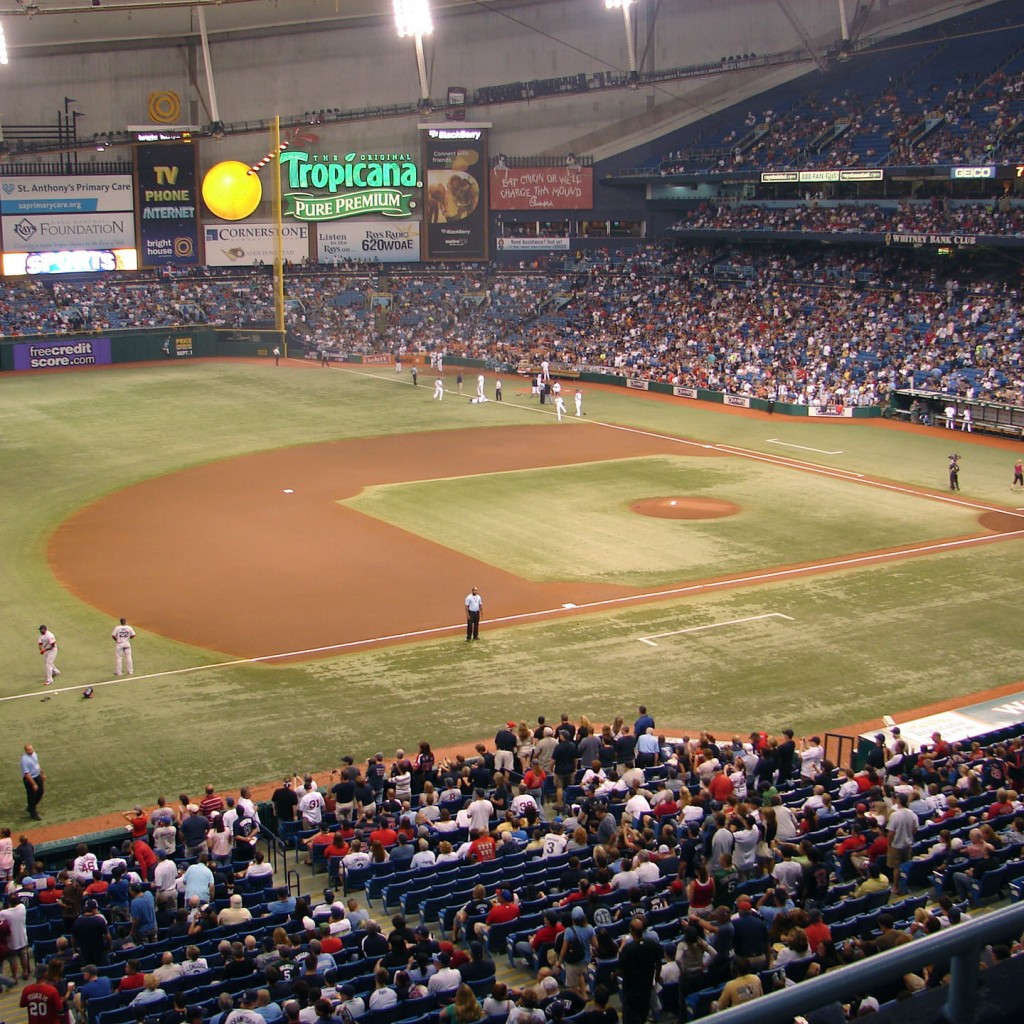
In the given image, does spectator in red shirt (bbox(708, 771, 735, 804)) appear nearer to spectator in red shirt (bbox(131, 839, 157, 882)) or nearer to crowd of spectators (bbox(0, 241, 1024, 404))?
spectator in red shirt (bbox(131, 839, 157, 882))

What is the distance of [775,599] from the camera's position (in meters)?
33.7

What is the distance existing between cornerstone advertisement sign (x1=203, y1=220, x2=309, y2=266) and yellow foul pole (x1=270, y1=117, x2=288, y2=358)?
31.1 inches

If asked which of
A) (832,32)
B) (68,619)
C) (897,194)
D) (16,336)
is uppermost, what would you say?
(832,32)

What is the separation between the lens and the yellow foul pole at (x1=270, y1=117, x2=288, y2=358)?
77.8 meters

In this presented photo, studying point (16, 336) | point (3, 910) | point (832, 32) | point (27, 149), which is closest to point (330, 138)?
point (27, 149)

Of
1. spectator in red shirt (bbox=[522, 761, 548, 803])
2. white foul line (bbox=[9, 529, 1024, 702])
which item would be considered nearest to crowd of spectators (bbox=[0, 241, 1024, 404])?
white foul line (bbox=[9, 529, 1024, 702])

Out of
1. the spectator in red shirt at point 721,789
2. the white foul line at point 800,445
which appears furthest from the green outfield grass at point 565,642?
the spectator in red shirt at point 721,789

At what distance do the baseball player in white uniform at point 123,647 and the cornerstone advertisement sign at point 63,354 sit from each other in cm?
4895

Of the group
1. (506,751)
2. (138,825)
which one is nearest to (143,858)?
(138,825)

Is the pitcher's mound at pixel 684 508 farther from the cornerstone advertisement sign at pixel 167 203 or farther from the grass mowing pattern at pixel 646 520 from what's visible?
the cornerstone advertisement sign at pixel 167 203

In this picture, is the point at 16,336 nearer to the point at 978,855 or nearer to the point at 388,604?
the point at 388,604

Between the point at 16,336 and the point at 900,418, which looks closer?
the point at 900,418

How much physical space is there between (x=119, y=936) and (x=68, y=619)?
18168 millimetres

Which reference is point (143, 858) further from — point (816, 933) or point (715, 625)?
point (715, 625)
